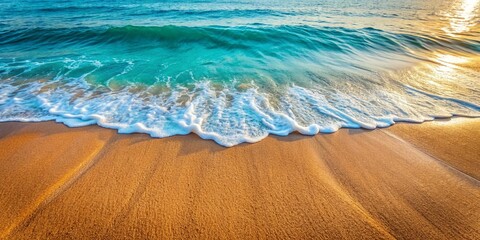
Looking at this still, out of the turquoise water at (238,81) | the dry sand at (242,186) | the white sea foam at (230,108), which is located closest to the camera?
the dry sand at (242,186)

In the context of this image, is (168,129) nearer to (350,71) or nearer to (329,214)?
(329,214)

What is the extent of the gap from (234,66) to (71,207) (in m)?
4.49

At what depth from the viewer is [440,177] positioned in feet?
7.18

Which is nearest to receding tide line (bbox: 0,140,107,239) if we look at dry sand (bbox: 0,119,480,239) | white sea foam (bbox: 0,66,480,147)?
dry sand (bbox: 0,119,480,239)

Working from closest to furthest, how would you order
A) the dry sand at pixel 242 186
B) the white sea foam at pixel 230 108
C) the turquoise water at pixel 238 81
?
1. the dry sand at pixel 242 186
2. the white sea foam at pixel 230 108
3. the turquoise water at pixel 238 81

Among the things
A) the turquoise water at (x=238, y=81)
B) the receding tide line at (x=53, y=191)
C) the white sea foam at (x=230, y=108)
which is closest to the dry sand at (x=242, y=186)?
the receding tide line at (x=53, y=191)

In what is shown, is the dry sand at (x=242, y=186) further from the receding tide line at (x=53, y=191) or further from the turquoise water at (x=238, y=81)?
the turquoise water at (x=238, y=81)

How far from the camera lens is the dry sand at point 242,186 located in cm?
171

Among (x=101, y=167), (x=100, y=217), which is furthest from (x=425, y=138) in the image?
(x=101, y=167)

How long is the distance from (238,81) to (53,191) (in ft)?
11.3

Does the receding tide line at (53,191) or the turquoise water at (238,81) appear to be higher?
the turquoise water at (238,81)

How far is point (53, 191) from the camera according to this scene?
202 cm

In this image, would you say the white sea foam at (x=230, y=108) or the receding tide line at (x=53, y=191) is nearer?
the receding tide line at (x=53, y=191)

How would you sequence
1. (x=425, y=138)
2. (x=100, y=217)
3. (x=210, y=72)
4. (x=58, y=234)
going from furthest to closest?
(x=210, y=72) → (x=425, y=138) → (x=100, y=217) → (x=58, y=234)
